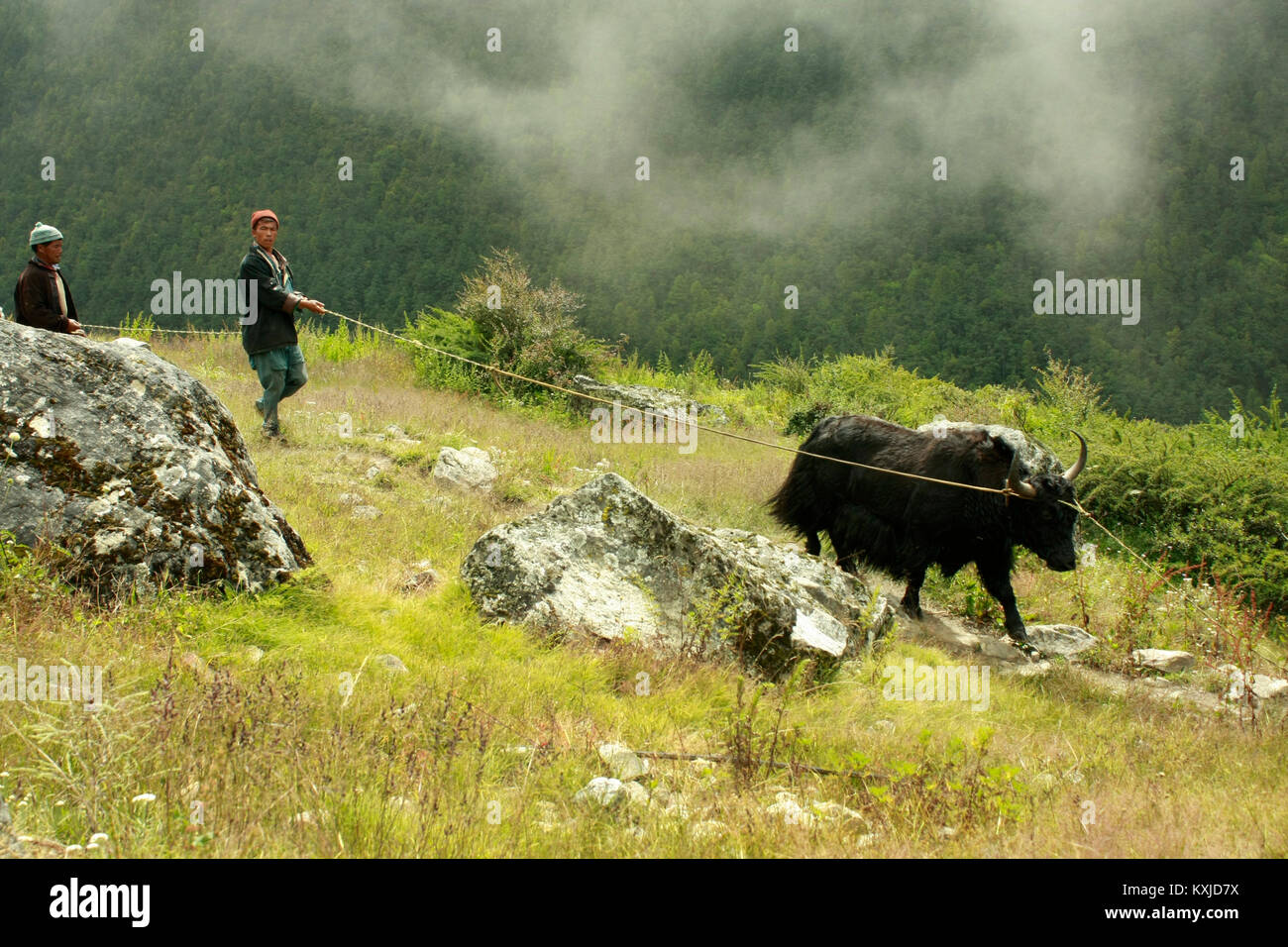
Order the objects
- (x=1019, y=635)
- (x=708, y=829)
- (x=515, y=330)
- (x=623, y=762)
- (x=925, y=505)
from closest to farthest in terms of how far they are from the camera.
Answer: (x=708, y=829) → (x=623, y=762) → (x=1019, y=635) → (x=925, y=505) → (x=515, y=330)

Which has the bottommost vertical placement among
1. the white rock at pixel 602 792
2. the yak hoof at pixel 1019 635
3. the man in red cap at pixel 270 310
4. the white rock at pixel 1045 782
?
the yak hoof at pixel 1019 635

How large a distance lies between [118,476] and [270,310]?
12.4 ft

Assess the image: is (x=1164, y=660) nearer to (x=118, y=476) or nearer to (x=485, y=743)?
(x=485, y=743)

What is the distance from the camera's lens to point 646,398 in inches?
742

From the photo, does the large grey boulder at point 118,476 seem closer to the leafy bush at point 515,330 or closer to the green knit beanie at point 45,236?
the green knit beanie at point 45,236

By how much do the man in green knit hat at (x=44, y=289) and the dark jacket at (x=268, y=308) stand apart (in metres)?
1.44

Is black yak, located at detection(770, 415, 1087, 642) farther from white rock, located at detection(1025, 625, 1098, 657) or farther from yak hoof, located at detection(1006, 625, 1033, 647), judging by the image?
white rock, located at detection(1025, 625, 1098, 657)

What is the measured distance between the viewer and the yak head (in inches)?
271

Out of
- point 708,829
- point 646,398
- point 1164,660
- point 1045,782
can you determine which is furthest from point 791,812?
point 646,398

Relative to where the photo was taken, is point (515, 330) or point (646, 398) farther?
point (646, 398)

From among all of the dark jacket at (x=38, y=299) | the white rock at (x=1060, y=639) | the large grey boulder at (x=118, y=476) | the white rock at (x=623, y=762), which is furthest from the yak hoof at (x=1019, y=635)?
the dark jacket at (x=38, y=299)

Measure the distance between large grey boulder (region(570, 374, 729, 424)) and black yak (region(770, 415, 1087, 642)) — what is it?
27.5 feet

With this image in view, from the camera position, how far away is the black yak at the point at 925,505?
699cm

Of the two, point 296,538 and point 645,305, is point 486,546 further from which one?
point 645,305
